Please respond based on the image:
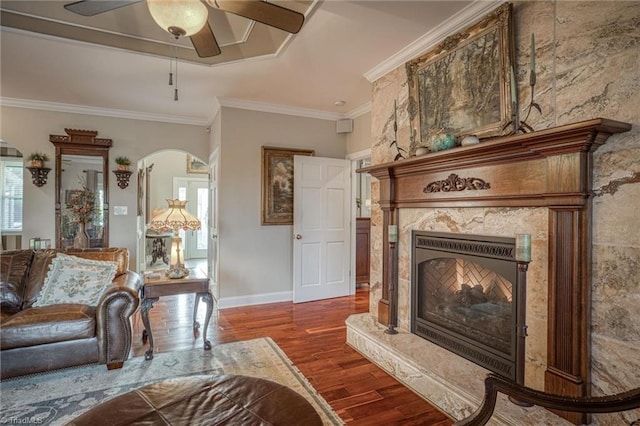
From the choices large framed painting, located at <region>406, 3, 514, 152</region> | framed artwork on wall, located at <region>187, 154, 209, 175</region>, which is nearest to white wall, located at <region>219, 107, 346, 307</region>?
large framed painting, located at <region>406, 3, 514, 152</region>

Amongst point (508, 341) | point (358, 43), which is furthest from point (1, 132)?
point (508, 341)

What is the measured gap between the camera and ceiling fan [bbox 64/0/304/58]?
66.5 inches

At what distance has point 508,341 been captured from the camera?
216cm

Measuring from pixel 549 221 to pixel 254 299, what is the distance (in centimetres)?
360

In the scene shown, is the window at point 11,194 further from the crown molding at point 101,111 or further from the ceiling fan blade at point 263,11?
the ceiling fan blade at point 263,11

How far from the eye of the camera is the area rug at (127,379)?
2.06 meters

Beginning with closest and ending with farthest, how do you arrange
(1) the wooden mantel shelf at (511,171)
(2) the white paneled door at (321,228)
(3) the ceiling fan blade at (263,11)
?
(1) the wooden mantel shelf at (511,171), (3) the ceiling fan blade at (263,11), (2) the white paneled door at (321,228)

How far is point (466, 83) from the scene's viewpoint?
2.39 meters

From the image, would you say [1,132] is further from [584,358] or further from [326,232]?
[584,358]

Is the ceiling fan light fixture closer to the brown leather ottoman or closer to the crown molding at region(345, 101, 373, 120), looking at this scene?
the brown leather ottoman

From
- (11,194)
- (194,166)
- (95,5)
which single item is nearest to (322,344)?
(95,5)

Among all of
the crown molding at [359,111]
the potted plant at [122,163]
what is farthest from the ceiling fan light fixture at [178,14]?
the potted plant at [122,163]

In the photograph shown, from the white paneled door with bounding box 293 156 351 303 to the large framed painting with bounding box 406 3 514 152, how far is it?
1.98 m

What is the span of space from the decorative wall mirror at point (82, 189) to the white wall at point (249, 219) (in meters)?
1.97
